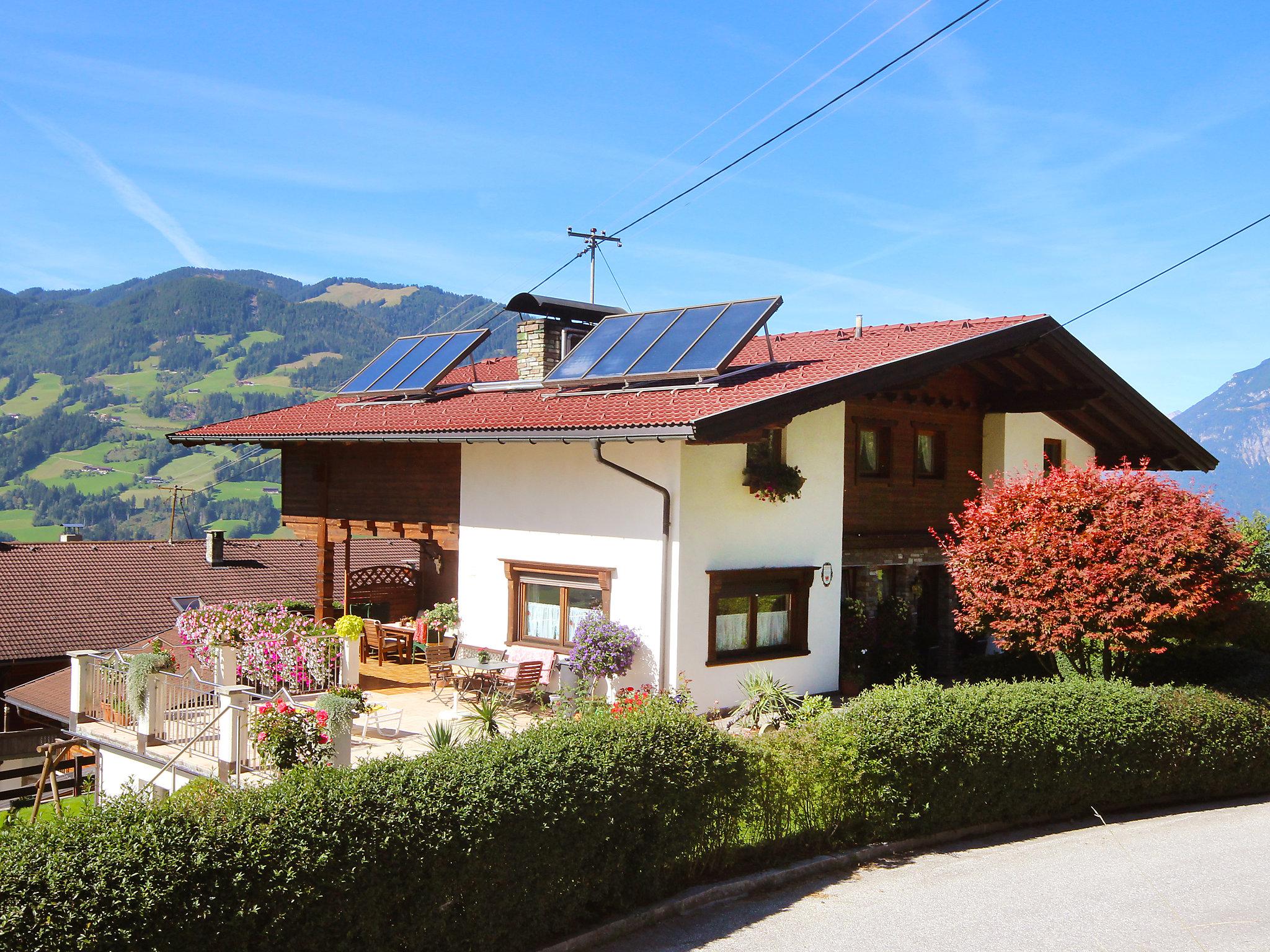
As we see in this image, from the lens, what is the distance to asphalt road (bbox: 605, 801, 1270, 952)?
25.5 ft

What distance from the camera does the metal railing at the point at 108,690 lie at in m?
12.8

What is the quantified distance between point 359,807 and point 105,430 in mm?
172682

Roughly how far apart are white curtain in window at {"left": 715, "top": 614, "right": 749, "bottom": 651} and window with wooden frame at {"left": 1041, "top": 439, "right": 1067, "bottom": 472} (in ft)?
27.2

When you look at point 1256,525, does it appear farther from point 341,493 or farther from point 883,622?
point 341,493

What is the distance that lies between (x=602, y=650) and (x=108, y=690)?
20.0 feet

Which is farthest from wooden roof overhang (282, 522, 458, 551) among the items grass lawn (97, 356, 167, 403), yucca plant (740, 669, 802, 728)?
grass lawn (97, 356, 167, 403)

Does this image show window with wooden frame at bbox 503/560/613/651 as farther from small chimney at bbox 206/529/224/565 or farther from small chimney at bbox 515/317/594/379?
small chimney at bbox 206/529/224/565

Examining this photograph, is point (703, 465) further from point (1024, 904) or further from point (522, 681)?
point (1024, 904)

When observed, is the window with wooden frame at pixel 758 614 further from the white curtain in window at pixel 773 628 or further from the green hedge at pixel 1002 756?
the green hedge at pixel 1002 756

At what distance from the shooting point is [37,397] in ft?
583

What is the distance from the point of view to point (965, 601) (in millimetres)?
13922

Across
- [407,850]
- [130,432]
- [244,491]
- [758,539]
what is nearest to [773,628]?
[758,539]

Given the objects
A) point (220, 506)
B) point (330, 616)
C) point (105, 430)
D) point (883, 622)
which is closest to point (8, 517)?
point (220, 506)

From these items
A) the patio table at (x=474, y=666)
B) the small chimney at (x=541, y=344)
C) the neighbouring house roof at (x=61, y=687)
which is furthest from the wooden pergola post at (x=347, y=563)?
the patio table at (x=474, y=666)
